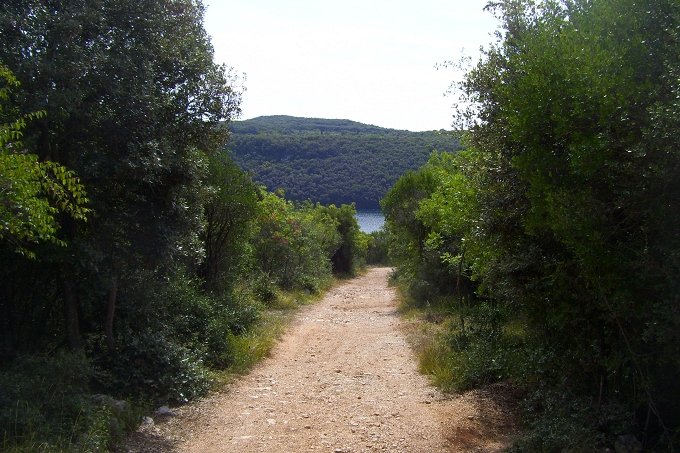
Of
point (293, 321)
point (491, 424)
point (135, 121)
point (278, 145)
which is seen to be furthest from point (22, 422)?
point (278, 145)

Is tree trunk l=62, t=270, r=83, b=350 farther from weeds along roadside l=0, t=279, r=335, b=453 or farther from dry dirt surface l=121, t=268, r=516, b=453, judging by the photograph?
dry dirt surface l=121, t=268, r=516, b=453

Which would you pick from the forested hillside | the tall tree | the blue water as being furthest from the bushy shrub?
the blue water

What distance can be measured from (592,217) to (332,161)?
66.9 m

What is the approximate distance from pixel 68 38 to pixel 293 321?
12844 mm

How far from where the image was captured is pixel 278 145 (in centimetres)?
6712

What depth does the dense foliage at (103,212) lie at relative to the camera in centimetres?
661

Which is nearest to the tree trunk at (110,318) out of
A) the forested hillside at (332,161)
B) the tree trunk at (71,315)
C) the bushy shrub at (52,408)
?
the tree trunk at (71,315)

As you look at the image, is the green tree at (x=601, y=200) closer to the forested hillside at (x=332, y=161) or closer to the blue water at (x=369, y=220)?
the forested hillside at (x=332, y=161)

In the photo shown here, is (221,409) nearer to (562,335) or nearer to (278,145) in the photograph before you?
(562,335)

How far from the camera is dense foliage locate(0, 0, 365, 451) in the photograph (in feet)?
21.7

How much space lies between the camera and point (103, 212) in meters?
8.08

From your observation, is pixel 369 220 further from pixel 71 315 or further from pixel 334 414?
pixel 71 315

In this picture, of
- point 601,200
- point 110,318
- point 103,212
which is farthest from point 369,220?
point 601,200

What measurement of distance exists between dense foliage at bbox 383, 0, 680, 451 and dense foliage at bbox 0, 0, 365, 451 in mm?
4514
